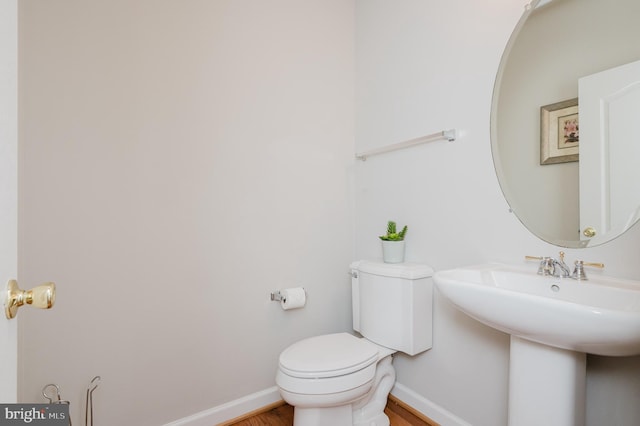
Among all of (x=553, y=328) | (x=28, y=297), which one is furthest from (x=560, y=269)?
(x=28, y=297)

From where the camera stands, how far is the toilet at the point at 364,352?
1.27 metres

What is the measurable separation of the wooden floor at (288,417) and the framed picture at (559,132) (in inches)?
52.2

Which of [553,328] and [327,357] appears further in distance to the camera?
[327,357]

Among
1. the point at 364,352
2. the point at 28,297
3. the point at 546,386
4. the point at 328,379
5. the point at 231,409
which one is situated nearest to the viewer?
the point at 28,297

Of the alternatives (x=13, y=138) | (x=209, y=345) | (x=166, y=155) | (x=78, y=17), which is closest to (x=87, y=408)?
(x=209, y=345)

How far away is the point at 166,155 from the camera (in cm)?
147

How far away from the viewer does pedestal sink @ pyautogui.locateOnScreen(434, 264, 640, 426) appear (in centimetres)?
78

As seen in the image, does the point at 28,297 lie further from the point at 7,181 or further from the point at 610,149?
the point at 610,149

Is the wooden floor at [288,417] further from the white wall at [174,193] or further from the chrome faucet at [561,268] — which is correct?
the chrome faucet at [561,268]

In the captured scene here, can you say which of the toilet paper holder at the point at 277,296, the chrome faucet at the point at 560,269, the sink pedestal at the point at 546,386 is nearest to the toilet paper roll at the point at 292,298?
the toilet paper holder at the point at 277,296

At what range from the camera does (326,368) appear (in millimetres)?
1266

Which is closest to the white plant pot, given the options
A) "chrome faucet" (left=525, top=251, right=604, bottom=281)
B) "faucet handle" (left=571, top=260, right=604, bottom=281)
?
"chrome faucet" (left=525, top=251, right=604, bottom=281)

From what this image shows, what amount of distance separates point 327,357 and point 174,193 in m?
1.01

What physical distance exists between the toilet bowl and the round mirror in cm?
89
